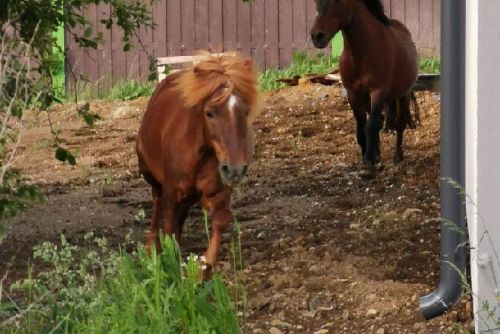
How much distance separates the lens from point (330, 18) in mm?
11328

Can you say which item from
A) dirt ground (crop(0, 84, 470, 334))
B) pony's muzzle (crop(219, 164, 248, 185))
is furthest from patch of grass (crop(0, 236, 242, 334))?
pony's muzzle (crop(219, 164, 248, 185))

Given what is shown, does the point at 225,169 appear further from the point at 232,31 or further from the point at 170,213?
the point at 232,31

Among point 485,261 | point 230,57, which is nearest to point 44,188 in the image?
point 230,57

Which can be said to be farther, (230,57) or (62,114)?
(62,114)

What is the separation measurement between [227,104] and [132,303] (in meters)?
1.86

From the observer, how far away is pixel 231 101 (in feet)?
23.2

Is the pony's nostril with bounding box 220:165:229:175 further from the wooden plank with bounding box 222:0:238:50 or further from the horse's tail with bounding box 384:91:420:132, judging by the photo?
the wooden plank with bounding box 222:0:238:50

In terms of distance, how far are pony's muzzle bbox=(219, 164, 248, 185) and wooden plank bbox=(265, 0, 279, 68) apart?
34.9 feet

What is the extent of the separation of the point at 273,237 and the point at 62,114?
664 centimetres

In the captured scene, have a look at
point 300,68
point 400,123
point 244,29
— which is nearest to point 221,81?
point 400,123

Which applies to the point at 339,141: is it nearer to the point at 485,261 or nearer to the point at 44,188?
the point at 44,188

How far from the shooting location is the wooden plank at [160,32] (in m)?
17.4

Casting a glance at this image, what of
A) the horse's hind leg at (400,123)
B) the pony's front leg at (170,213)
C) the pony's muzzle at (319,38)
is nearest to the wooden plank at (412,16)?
the horse's hind leg at (400,123)

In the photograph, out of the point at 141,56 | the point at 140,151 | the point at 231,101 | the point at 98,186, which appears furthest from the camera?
the point at 141,56
